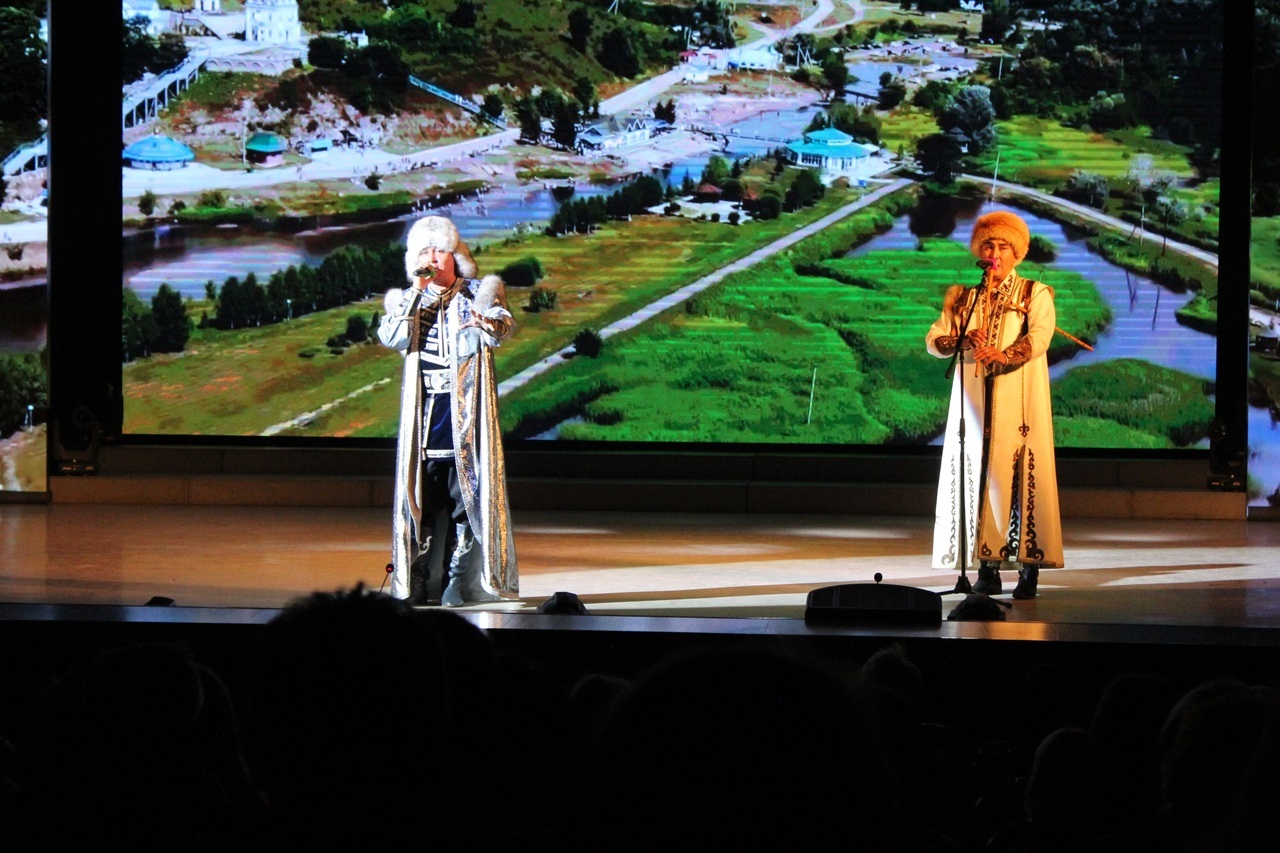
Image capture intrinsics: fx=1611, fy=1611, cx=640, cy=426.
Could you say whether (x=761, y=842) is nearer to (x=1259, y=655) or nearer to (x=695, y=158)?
(x=1259, y=655)

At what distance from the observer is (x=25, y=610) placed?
2480 millimetres

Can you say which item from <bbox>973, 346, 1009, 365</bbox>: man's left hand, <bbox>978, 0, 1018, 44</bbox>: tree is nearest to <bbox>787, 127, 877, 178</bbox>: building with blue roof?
<bbox>978, 0, 1018, 44</bbox>: tree

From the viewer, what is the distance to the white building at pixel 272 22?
9539 millimetres

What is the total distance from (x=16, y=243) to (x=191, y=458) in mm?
1640

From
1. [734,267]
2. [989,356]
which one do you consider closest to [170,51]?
[734,267]

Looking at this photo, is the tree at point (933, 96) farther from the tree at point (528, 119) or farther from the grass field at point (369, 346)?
the tree at point (528, 119)

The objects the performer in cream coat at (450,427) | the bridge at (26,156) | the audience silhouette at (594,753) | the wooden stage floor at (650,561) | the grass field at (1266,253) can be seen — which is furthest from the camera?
the bridge at (26,156)

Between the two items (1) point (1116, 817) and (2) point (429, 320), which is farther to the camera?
(2) point (429, 320)

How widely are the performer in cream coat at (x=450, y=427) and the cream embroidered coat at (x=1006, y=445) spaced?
67.9 inches

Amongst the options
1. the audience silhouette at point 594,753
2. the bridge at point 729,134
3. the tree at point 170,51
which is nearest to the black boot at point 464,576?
the audience silhouette at point 594,753

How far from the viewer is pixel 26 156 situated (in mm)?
9484

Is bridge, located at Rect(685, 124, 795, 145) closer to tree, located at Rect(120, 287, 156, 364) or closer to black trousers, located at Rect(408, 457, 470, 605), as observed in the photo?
tree, located at Rect(120, 287, 156, 364)

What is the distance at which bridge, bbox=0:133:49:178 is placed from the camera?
9.47m

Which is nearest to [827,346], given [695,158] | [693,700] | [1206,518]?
[695,158]
